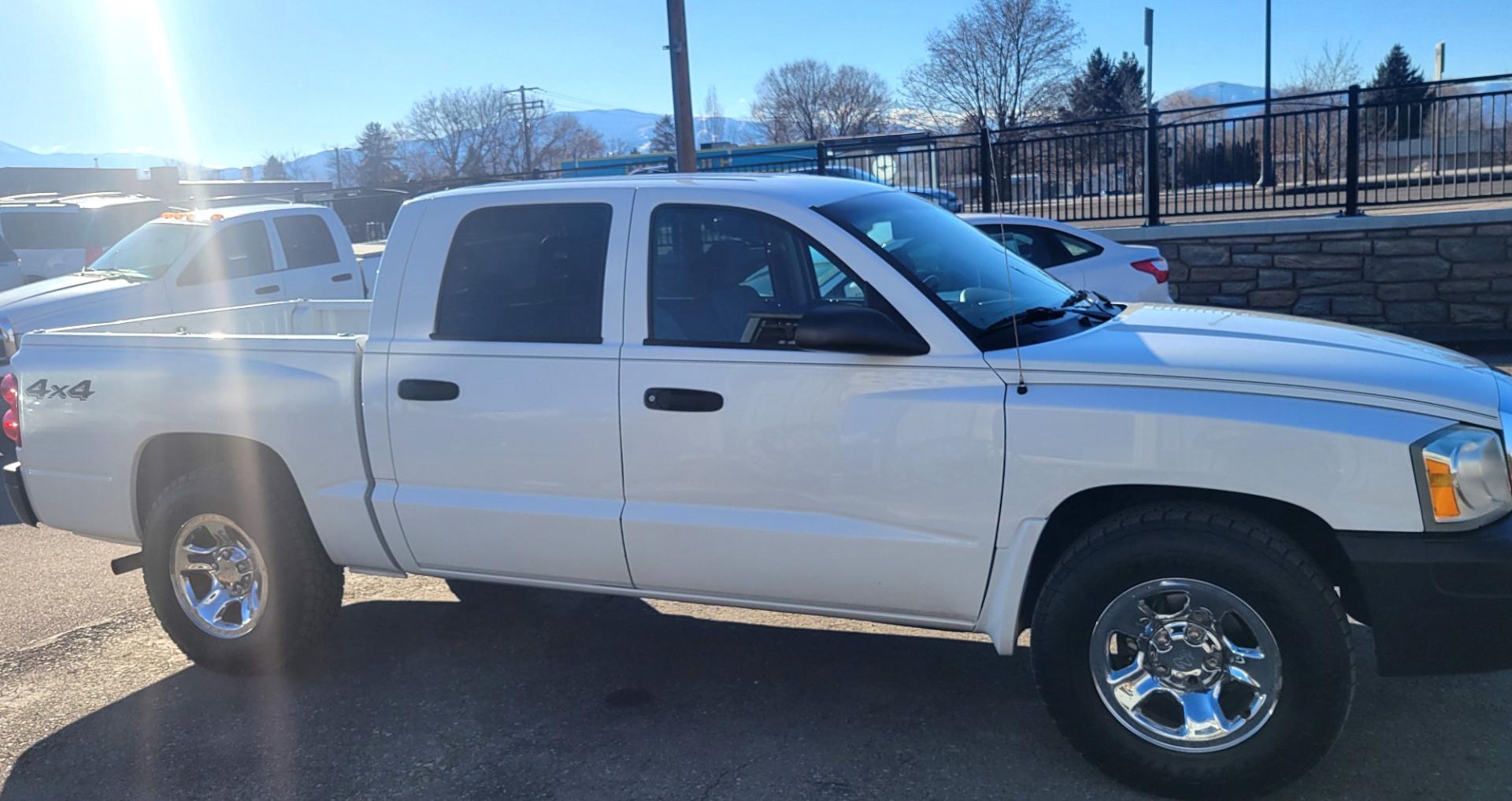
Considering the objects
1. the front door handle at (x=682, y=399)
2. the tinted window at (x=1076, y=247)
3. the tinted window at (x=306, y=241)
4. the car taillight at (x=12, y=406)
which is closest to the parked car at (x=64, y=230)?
the tinted window at (x=306, y=241)

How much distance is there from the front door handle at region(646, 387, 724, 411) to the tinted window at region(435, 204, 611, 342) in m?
0.33

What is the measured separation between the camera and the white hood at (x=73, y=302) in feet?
33.6

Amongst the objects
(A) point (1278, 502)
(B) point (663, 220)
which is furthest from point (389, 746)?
(A) point (1278, 502)

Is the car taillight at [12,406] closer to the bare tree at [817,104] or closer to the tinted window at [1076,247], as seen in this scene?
the tinted window at [1076,247]

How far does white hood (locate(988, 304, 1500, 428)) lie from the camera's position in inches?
132

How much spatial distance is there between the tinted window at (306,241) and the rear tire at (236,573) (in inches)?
303

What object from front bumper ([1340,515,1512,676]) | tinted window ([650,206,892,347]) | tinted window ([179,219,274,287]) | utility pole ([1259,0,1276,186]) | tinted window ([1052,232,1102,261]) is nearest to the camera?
front bumper ([1340,515,1512,676])

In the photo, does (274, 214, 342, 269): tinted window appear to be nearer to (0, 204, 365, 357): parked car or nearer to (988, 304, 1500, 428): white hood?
(0, 204, 365, 357): parked car

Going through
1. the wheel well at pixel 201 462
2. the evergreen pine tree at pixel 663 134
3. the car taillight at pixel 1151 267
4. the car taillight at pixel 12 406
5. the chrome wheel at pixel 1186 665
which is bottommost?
the chrome wheel at pixel 1186 665

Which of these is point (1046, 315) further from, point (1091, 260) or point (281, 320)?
point (1091, 260)

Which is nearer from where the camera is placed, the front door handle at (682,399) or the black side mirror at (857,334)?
the black side mirror at (857,334)

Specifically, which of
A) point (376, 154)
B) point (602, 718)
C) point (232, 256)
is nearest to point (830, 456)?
point (602, 718)

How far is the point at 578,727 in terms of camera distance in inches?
167

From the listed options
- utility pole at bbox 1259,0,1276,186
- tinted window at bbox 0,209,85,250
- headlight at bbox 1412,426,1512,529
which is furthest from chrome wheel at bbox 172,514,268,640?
tinted window at bbox 0,209,85,250
